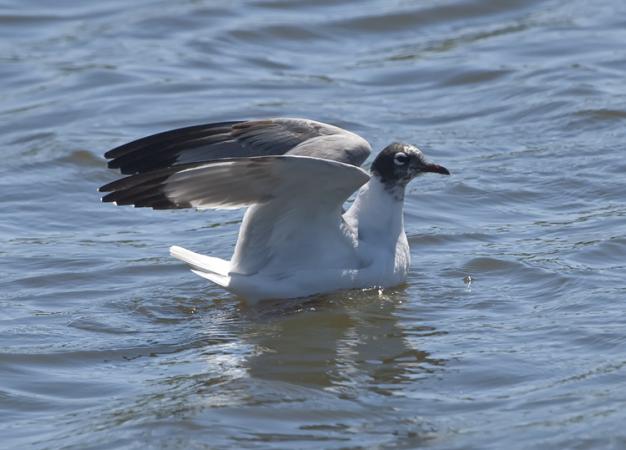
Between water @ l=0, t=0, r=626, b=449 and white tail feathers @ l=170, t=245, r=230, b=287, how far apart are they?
25 cm

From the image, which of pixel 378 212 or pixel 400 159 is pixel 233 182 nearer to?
pixel 378 212

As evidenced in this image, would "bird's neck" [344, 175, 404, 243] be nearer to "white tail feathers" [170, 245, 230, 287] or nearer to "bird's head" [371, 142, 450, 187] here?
"bird's head" [371, 142, 450, 187]

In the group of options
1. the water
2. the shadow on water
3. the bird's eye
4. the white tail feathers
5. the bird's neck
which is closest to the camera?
the shadow on water

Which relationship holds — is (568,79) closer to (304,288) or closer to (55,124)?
(55,124)

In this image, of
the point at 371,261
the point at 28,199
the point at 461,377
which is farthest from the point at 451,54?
the point at 461,377

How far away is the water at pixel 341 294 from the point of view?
6711 mm

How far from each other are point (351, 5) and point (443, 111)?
4.05m

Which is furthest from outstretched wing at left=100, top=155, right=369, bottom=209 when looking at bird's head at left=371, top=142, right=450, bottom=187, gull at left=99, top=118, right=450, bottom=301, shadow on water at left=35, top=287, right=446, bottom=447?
bird's head at left=371, top=142, right=450, bottom=187

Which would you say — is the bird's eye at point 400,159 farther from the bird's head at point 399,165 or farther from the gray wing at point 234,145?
the gray wing at point 234,145

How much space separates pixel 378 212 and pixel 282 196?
1016 millimetres

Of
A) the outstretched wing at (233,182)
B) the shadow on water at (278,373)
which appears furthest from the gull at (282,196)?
the shadow on water at (278,373)

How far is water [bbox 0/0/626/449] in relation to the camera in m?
6.71

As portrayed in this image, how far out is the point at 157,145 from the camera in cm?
821

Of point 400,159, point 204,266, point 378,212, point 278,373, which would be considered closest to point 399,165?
point 400,159
